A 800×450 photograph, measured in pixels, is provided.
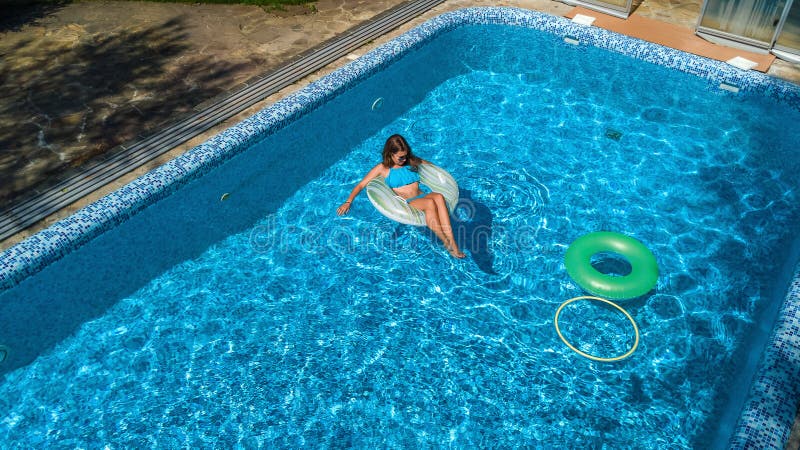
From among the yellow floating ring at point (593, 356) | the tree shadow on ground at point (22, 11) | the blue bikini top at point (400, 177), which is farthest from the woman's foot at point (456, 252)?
the tree shadow on ground at point (22, 11)

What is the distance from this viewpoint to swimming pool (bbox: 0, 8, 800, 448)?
526 cm

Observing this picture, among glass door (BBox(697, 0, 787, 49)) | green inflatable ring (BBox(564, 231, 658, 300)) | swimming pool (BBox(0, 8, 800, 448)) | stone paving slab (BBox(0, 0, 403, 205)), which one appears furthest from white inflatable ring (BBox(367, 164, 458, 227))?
glass door (BBox(697, 0, 787, 49))

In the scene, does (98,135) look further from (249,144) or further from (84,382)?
(84,382)

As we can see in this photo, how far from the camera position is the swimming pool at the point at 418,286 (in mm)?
5262

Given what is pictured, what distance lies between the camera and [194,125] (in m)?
7.32

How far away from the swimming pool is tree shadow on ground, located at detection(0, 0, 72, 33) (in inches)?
211

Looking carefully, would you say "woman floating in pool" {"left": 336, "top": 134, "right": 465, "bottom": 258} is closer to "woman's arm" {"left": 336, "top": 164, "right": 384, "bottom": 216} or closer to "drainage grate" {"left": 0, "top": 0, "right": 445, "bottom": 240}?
"woman's arm" {"left": 336, "top": 164, "right": 384, "bottom": 216}

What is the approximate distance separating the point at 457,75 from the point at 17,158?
242 inches

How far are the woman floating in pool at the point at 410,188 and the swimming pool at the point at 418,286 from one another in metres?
0.41

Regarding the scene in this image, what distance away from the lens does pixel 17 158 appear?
22.7 ft

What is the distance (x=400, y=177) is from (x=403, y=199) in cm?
29

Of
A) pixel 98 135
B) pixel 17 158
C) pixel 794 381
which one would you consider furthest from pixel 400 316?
pixel 17 158

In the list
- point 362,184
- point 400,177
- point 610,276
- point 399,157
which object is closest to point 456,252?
point 400,177

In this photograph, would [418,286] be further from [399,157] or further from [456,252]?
[399,157]
